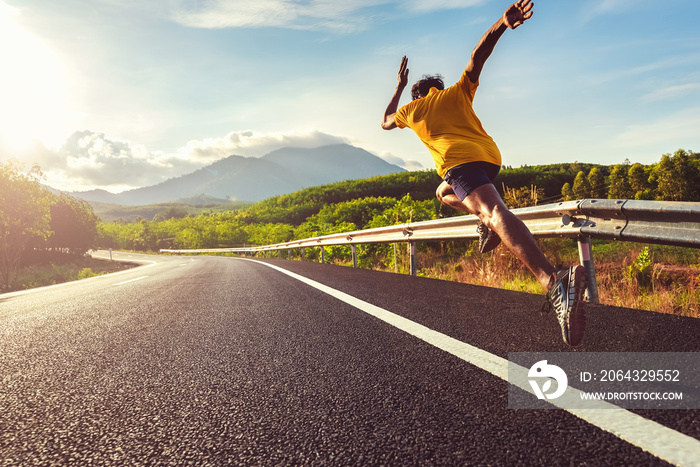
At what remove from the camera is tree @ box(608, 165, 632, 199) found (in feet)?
380

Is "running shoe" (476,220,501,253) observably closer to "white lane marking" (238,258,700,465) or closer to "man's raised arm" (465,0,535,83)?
"man's raised arm" (465,0,535,83)

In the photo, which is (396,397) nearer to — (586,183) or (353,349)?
(353,349)

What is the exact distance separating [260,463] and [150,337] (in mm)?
2332

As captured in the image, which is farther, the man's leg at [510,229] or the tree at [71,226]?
the tree at [71,226]

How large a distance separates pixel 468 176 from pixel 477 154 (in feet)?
0.65

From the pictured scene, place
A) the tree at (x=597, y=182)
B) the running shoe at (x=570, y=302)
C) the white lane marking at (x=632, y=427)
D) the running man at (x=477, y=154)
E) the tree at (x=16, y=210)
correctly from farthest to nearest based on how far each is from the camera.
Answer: the tree at (x=597, y=182)
the tree at (x=16, y=210)
the running man at (x=477, y=154)
the running shoe at (x=570, y=302)
the white lane marking at (x=632, y=427)

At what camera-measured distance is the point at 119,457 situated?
1.33 metres

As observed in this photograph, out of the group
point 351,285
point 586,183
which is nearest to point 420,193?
point 586,183

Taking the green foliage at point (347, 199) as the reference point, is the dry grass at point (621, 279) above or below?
below

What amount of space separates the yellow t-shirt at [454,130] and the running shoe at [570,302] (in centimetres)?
124

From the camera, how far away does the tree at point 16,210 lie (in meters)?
29.7

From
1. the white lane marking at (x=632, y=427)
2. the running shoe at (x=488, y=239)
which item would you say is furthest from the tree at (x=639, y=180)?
the white lane marking at (x=632, y=427)

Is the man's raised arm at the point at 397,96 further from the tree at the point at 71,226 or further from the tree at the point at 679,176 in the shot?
the tree at the point at 679,176

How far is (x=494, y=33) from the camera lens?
300cm
